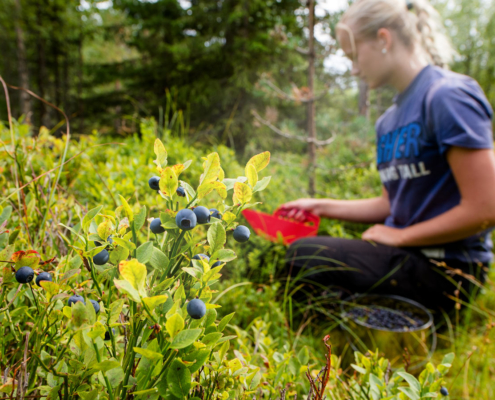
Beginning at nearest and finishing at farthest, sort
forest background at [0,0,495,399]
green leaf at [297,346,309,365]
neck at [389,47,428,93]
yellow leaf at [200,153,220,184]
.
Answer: yellow leaf at [200,153,220,184]
green leaf at [297,346,309,365]
forest background at [0,0,495,399]
neck at [389,47,428,93]

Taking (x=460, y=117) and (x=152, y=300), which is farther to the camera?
(x=460, y=117)

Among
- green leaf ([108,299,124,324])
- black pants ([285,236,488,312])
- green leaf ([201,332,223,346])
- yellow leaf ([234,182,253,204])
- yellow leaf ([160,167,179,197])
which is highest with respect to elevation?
yellow leaf ([160,167,179,197])

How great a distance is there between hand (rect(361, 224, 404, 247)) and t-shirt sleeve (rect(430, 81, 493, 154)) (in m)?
0.56

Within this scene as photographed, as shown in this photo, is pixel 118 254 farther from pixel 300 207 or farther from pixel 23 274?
pixel 300 207

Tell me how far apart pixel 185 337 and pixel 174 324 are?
0.07 feet

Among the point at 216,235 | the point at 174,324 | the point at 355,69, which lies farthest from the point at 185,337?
the point at 355,69

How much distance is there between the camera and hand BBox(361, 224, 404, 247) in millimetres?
1893

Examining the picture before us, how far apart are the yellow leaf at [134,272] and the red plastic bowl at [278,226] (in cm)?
155

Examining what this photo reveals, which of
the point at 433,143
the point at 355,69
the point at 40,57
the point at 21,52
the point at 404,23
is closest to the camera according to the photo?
the point at 433,143

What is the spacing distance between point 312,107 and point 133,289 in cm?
308

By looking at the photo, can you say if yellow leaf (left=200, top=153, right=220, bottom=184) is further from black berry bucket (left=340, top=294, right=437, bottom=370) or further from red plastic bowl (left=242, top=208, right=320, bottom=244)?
red plastic bowl (left=242, top=208, right=320, bottom=244)

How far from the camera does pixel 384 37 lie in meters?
1.99

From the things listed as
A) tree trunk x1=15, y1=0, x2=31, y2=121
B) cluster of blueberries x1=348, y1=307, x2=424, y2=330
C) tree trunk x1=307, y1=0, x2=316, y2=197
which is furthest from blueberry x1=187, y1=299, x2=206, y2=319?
tree trunk x1=15, y1=0, x2=31, y2=121

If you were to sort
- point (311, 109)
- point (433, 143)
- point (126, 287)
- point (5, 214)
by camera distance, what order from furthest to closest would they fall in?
point (311, 109) → point (433, 143) → point (5, 214) → point (126, 287)
